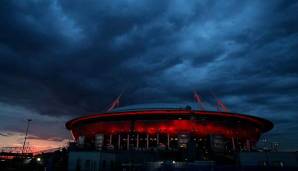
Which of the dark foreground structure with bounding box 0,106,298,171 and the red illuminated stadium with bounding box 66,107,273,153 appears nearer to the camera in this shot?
the dark foreground structure with bounding box 0,106,298,171

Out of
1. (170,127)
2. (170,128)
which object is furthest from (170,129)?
(170,127)

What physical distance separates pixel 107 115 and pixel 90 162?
33132 millimetres

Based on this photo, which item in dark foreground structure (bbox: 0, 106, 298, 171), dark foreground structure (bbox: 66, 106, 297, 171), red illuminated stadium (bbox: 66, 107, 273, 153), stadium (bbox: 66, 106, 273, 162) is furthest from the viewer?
red illuminated stadium (bbox: 66, 107, 273, 153)

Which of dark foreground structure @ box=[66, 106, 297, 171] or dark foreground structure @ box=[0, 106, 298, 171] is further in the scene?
dark foreground structure @ box=[66, 106, 297, 171]

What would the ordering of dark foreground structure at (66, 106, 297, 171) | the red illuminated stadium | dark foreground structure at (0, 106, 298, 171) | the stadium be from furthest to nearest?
the red illuminated stadium
the stadium
dark foreground structure at (66, 106, 297, 171)
dark foreground structure at (0, 106, 298, 171)

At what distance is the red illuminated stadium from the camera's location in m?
66.4

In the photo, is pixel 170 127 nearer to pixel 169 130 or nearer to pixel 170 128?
pixel 170 128

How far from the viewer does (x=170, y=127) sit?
6800 cm

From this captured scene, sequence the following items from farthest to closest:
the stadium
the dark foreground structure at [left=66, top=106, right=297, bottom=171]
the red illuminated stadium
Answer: the red illuminated stadium → the stadium → the dark foreground structure at [left=66, top=106, right=297, bottom=171]

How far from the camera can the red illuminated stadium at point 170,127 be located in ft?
218

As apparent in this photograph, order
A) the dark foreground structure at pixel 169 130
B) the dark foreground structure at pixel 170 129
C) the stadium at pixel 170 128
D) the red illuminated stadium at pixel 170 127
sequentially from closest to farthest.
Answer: the dark foreground structure at pixel 169 130, the dark foreground structure at pixel 170 129, the stadium at pixel 170 128, the red illuminated stadium at pixel 170 127

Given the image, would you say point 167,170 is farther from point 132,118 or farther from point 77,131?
point 77,131

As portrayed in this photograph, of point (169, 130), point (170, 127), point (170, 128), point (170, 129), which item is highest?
point (170, 127)

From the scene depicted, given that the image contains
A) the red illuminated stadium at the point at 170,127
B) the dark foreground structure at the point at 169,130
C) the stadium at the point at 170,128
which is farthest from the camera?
the red illuminated stadium at the point at 170,127
